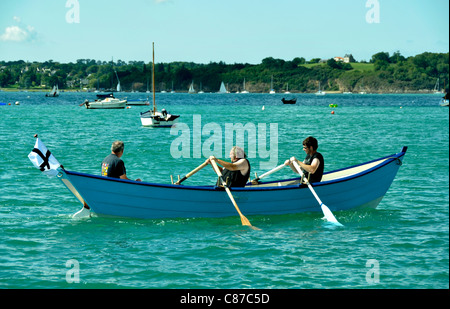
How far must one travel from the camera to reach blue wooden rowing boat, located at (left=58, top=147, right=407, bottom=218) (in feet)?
42.2

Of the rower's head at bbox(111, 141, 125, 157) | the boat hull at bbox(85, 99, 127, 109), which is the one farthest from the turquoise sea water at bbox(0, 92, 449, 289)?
the boat hull at bbox(85, 99, 127, 109)

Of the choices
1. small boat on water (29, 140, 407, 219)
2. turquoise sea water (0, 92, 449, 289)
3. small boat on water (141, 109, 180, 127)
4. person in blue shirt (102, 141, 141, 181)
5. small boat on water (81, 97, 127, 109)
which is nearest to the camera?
turquoise sea water (0, 92, 449, 289)

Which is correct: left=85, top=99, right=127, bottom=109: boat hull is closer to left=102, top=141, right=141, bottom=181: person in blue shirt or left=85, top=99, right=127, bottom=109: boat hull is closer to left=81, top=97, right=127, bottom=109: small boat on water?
left=81, top=97, right=127, bottom=109: small boat on water

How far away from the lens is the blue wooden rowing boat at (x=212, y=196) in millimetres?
12859

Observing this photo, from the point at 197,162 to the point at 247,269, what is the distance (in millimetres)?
16787

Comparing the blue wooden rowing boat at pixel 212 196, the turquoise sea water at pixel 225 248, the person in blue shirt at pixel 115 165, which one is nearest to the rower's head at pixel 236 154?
the blue wooden rowing boat at pixel 212 196

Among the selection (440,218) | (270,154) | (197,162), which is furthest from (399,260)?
(270,154)

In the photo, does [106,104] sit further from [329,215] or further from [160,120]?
[329,215]

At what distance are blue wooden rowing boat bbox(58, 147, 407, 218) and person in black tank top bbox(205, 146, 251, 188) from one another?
27 cm

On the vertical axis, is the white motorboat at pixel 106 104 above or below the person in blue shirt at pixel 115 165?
below

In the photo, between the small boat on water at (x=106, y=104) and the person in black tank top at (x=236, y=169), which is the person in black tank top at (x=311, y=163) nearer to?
the person in black tank top at (x=236, y=169)

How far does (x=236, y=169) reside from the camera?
13555 millimetres

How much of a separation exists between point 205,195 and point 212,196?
18cm
